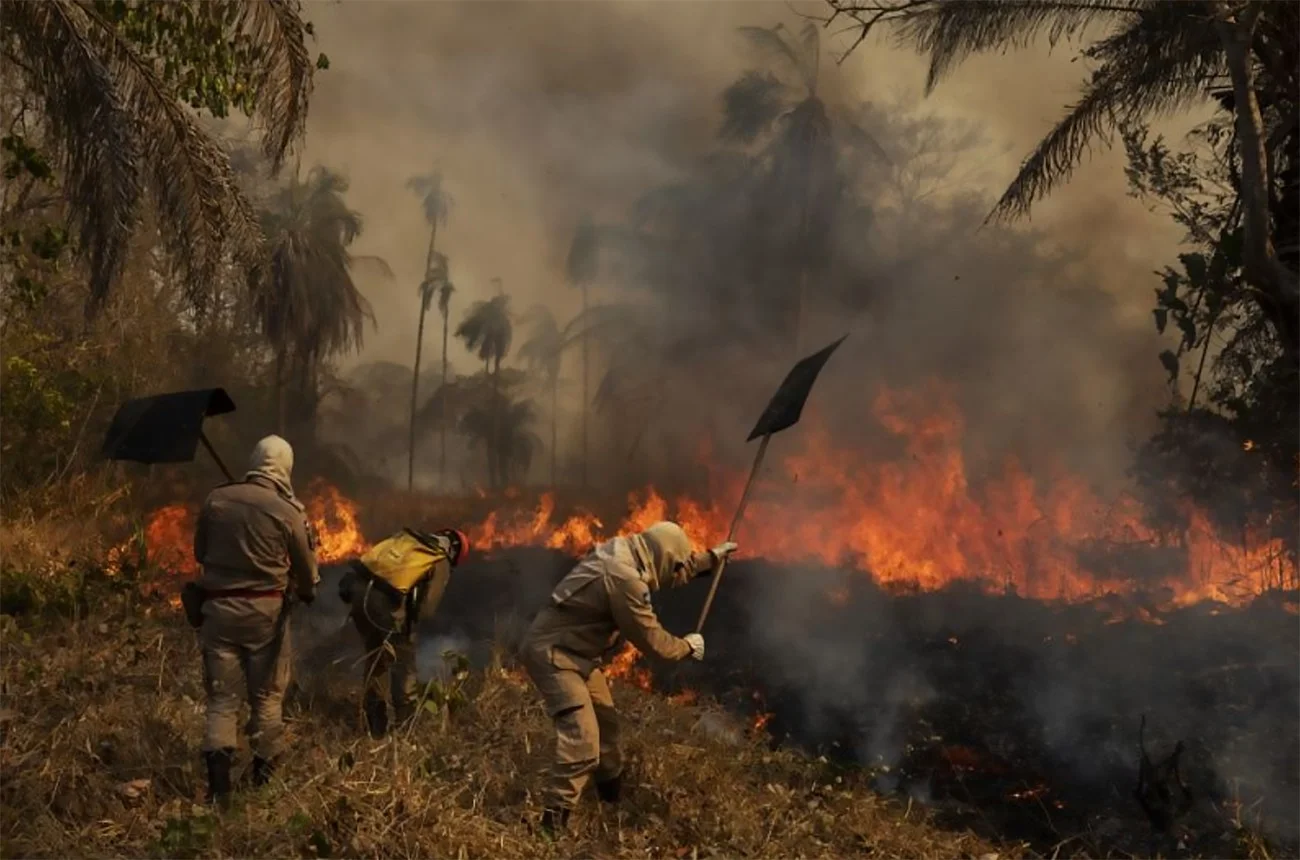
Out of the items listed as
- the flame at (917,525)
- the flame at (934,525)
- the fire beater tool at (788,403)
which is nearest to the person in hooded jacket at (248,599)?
the fire beater tool at (788,403)

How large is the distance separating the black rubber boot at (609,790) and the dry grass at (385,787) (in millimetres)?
90

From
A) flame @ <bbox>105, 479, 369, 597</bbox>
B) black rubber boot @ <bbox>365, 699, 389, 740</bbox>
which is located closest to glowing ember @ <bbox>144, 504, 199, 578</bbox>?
flame @ <bbox>105, 479, 369, 597</bbox>

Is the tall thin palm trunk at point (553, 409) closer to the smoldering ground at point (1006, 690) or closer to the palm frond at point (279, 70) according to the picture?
the smoldering ground at point (1006, 690)

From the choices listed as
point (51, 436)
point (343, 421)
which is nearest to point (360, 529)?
point (343, 421)

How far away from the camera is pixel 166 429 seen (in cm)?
627

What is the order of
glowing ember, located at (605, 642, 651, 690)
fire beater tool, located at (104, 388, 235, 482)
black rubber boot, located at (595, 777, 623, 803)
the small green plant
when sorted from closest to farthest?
the small green plant < black rubber boot, located at (595, 777, 623, 803) < fire beater tool, located at (104, 388, 235, 482) < glowing ember, located at (605, 642, 651, 690)

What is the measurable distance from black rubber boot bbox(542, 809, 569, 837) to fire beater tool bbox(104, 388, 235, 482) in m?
2.81

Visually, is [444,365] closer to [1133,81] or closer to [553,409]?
[553,409]

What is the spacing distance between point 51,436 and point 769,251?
1371 centimetres

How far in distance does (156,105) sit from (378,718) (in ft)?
17.4

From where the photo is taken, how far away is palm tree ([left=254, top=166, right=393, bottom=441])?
19234 mm

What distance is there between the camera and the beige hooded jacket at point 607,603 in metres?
5.25

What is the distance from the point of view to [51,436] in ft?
40.8

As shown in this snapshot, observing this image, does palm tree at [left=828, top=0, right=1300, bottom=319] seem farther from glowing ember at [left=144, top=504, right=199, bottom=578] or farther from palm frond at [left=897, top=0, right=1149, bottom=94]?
glowing ember at [left=144, top=504, right=199, bottom=578]
